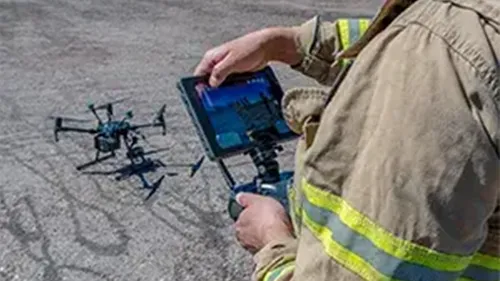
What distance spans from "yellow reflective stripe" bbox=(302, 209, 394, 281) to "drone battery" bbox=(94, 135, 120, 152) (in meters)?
2.21

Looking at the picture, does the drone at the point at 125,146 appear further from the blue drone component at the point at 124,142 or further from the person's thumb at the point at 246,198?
the person's thumb at the point at 246,198

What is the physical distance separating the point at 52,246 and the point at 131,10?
4046mm

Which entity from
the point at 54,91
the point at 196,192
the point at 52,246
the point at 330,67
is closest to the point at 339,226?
the point at 330,67

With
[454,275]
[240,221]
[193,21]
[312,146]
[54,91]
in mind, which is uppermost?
[312,146]

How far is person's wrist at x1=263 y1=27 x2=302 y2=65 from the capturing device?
204 cm

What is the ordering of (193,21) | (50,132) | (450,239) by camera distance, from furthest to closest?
(193,21)
(50,132)
(450,239)

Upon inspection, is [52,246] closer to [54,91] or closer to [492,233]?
[54,91]

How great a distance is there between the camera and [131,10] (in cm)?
686

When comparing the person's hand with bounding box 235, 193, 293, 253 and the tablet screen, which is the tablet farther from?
the person's hand with bounding box 235, 193, 293, 253

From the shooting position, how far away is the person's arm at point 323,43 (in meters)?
2.00

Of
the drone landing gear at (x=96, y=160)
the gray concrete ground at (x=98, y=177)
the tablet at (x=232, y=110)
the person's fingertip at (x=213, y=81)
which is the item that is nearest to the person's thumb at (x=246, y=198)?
the tablet at (x=232, y=110)

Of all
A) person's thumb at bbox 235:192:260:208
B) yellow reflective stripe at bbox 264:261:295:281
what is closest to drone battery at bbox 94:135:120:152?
person's thumb at bbox 235:192:260:208

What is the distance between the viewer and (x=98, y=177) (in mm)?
3469

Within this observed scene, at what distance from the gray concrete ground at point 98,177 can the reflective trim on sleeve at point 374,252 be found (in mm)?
1820
